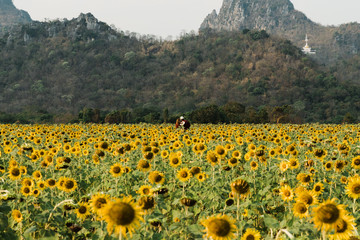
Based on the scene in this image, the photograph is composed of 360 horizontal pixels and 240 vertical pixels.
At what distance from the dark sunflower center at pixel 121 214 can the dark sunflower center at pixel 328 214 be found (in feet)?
4.52

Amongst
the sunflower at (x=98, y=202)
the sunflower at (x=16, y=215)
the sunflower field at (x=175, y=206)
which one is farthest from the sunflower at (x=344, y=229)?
the sunflower at (x=16, y=215)

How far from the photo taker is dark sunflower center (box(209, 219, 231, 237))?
2.43 metres

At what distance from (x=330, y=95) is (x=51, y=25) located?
388 feet

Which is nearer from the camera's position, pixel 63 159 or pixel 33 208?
pixel 33 208

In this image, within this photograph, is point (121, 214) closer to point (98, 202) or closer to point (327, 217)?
point (98, 202)

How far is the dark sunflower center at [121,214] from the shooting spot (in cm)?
226

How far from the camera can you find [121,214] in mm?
2266

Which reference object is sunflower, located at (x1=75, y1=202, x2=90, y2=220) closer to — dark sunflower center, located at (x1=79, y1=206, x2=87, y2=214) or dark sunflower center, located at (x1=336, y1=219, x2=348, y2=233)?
dark sunflower center, located at (x1=79, y1=206, x2=87, y2=214)

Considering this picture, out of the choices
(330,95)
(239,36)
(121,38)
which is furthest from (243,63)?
(121,38)

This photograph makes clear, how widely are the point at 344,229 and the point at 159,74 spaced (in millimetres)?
111693

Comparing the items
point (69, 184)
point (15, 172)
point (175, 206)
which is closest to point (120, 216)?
point (69, 184)

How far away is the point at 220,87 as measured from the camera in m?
96.9

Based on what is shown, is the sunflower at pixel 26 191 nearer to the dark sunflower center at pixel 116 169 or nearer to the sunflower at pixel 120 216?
the dark sunflower center at pixel 116 169

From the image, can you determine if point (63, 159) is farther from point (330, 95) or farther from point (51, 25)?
point (51, 25)
